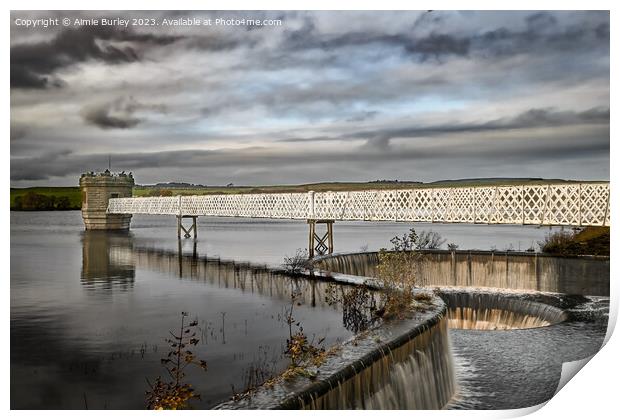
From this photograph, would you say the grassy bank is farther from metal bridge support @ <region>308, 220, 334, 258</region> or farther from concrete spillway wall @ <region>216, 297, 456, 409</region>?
concrete spillway wall @ <region>216, 297, 456, 409</region>

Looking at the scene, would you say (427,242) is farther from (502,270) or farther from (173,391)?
(173,391)

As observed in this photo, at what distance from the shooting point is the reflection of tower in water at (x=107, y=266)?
44.0 feet

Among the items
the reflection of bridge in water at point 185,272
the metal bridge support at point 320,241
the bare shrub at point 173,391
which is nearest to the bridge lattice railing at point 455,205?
the metal bridge support at point 320,241

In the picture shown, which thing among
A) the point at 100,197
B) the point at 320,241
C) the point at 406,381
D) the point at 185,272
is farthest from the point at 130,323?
the point at 100,197

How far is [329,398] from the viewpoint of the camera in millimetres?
5141

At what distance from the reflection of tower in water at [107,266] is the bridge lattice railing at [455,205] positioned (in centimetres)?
571

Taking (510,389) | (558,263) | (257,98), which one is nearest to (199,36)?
(257,98)

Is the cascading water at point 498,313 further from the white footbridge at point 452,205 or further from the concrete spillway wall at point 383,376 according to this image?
the concrete spillway wall at point 383,376

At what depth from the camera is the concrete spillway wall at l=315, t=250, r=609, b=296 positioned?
1477 cm

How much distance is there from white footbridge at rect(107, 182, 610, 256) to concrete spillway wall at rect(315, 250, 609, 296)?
1708 mm

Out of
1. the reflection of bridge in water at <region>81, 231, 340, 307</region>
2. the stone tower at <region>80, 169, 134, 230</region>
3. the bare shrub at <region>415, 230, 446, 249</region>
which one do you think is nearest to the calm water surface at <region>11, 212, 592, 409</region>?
the reflection of bridge in water at <region>81, 231, 340, 307</region>

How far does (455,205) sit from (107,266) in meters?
10.3

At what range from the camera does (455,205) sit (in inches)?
591
